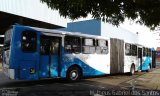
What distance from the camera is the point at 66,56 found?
14609 mm

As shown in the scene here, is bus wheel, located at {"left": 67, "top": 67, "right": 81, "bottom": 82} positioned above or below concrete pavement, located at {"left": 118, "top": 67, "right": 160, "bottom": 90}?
above

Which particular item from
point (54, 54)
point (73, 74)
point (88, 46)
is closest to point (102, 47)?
point (88, 46)

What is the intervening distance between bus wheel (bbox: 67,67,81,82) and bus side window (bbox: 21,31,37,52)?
8.96 ft

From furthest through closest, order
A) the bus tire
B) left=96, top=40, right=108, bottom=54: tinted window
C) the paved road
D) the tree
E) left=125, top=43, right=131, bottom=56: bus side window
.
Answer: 1. left=125, top=43, right=131, bottom=56: bus side window
2. left=96, top=40, right=108, bottom=54: tinted window
3. the bus tire
4. the paved road
5. the tree

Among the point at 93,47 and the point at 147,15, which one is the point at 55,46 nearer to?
the point at 93,47

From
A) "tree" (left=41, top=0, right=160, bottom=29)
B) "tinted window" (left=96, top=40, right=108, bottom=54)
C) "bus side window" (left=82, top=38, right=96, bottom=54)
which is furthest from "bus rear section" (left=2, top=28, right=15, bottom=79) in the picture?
"tinted window" (left=96, top=40, right=108, bottom=54)

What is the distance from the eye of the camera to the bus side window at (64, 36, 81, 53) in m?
14.7

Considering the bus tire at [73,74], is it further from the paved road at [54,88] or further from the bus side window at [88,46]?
the bus side window at [88,46]

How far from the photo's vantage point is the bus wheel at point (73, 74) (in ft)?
48.9

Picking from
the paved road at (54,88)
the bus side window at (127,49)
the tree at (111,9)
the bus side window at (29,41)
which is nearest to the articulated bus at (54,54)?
the bus side window at (29,41)

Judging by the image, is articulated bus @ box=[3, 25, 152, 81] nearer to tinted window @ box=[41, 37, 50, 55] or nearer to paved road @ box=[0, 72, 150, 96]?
tinted window @ box=[41, 37, 50, 55]

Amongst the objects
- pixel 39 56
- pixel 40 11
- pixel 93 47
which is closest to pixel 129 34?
pixel 40 11

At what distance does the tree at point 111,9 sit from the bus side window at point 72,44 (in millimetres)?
5727

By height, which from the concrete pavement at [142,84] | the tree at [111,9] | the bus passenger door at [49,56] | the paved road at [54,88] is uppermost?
the tree at [111,9]
